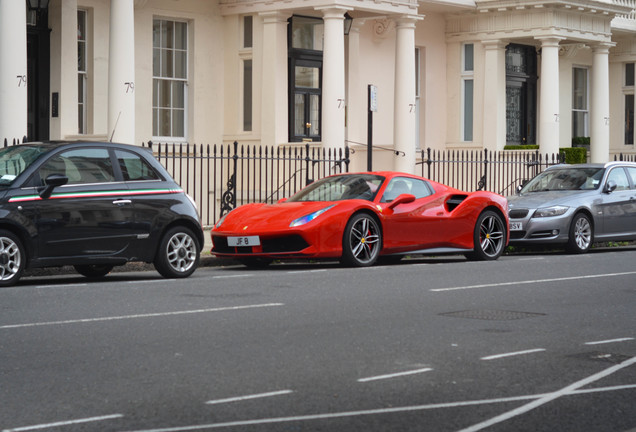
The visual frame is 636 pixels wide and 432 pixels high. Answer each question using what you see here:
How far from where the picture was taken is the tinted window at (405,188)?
53.6ft

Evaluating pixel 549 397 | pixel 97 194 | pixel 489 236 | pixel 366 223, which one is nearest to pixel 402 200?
pixel 366 223

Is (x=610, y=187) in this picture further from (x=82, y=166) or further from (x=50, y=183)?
→ (x=50, y=183)

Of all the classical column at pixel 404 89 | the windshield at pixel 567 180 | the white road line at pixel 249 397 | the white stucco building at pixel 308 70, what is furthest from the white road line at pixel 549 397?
the classical column at pixel 404 89

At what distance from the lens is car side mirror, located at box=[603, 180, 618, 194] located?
2005cm

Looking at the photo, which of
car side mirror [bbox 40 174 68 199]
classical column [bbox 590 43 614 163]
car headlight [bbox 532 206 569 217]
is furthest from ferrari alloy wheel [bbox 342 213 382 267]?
Answer: classical column [bbox 590 43 614 163]

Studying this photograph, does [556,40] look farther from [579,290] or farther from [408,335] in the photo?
[408,335]

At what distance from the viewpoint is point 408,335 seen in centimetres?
912

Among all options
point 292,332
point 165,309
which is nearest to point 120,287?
point 165,309

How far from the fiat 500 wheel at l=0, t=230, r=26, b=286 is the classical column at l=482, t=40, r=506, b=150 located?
20.7 meters

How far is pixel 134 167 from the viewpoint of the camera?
13508 mm

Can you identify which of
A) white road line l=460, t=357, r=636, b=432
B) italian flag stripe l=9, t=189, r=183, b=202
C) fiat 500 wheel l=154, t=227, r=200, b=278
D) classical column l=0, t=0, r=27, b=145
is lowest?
white road line l=460, t=357, r=636, b=432

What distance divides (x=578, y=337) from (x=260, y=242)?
6.60 meters

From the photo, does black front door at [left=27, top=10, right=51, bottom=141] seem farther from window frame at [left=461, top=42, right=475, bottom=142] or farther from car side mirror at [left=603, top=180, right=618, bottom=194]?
window frame at [left=461, top=42, right=475, bottom=142]

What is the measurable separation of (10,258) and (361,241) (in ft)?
17.2
